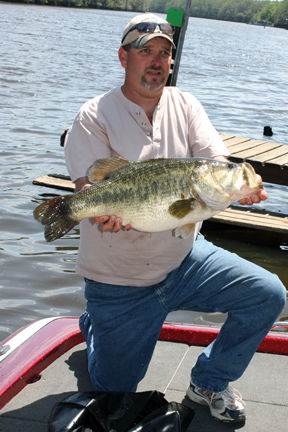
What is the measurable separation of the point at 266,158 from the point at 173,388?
4853 millimetres

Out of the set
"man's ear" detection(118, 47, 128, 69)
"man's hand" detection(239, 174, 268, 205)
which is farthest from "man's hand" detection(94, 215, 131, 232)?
"man's ear" detection(118, 47, 128, 69)

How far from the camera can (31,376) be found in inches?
144

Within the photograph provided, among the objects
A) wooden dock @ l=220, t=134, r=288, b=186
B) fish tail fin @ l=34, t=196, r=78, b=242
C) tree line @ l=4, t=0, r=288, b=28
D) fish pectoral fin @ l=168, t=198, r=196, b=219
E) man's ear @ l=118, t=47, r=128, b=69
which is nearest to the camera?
fish pectoral fin @ l=168, t=198, r=196, b=219

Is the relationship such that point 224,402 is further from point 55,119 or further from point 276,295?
point 55,119

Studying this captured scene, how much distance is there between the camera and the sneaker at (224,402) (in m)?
3.37

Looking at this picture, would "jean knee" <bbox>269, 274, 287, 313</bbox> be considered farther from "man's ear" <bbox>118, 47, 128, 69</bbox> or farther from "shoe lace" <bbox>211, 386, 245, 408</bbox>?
"man's ear" <bbox>118, 47, 128, 69</bbox>

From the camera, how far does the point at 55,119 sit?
13.7m

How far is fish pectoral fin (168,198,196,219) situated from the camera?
3074 millimetres

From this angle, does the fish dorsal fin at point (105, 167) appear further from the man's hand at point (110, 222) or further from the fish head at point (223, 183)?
the fish head at point (223, 183)

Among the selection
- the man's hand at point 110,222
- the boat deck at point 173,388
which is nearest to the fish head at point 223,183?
the man's hand at point 110,222

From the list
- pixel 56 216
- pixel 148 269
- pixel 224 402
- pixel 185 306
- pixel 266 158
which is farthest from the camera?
pixel 266 158

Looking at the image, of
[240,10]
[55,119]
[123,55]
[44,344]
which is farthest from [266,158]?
[240,10]

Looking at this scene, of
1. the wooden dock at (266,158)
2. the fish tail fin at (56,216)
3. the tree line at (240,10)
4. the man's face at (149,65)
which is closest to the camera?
the fish tail fin at (56,216)

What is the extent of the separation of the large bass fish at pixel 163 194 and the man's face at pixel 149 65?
2.03 ft
